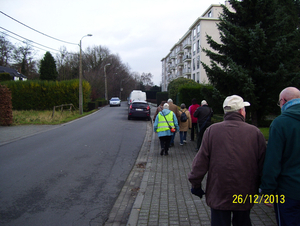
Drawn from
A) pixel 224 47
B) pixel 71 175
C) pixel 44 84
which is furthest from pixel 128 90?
pixel 71 175

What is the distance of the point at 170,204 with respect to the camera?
14.1ft

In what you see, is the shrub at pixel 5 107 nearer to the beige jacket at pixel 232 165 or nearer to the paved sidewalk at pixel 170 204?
the paved sidewalk at pixel 170 204

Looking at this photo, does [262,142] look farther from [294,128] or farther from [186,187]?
[186,187]

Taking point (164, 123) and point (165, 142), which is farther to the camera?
point (165, 142)

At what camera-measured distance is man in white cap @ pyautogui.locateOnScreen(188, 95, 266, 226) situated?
2.44m

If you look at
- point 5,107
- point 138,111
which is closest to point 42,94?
point 5,107

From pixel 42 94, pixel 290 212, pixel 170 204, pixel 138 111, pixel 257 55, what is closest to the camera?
pixel 290 212

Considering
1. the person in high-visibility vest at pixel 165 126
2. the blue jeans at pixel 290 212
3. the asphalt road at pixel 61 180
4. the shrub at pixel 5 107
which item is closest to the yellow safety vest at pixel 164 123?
the person in high-visibility vest at pixel 165 126

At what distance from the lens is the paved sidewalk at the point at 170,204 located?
3674mm

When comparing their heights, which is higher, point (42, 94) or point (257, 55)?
point (257, 55)

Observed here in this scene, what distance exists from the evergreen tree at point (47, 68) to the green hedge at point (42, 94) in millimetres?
14976

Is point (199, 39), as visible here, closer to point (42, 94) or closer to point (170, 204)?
point (42, 94)

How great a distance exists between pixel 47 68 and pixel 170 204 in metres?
47.3

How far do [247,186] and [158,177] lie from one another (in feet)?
11.7
